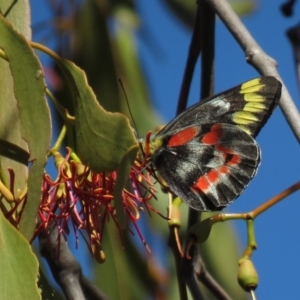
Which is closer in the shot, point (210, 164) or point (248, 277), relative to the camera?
point (248, 277)

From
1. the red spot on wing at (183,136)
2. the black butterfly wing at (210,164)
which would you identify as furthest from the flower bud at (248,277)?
the red spot on wing at (183,136)

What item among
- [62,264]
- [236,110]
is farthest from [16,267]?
[236,110]

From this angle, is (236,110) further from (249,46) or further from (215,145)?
(249,46)

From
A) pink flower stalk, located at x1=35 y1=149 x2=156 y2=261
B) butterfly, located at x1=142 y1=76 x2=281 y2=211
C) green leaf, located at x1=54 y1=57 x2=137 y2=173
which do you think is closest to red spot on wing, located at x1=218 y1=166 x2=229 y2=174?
butterfly, located at x1=142 y1=76 x2=281 y2=211

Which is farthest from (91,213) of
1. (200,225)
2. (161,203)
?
(161,203)

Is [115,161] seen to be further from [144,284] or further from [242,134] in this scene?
[144,284]

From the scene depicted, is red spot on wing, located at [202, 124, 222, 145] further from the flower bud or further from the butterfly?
the flower bud

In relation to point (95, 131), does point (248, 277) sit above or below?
below
